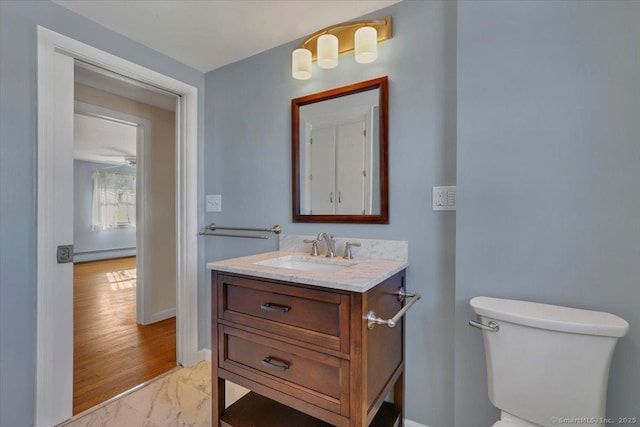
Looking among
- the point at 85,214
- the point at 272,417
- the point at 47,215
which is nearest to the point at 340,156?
the point at 272,417

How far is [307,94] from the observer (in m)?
1.75

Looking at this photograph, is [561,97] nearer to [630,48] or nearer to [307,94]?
[630,48]

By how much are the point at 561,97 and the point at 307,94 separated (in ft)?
4.02

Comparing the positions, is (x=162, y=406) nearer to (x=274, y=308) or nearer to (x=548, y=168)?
(x=274, y=308)

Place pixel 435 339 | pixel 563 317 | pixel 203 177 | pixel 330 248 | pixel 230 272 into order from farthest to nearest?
1. pixel 203 177
2. pixel 330 248
3. pixel 435 339
4. pixel 230 272
5. pixel 563 317

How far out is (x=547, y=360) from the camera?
913 millimetres

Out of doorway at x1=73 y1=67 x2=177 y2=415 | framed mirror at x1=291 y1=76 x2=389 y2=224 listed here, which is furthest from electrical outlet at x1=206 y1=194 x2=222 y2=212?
doorway at x1=73 y1=67 x2=177 y2=415

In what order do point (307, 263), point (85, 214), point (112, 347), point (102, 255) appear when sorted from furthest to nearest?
point (102, 255)
point (85, 214)
point (112, 347)
point (307, 263)

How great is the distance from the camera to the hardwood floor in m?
1.90

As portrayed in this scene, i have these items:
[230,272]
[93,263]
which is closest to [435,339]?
[230,272]

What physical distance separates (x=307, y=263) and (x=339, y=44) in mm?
1232

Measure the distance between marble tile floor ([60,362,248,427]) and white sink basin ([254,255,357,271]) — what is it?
0.95 m

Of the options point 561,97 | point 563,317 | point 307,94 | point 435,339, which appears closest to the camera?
point 563,317

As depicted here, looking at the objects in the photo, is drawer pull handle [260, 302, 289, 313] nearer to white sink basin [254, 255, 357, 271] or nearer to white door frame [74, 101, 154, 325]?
white sink basin [254, 255, 357, 271]
